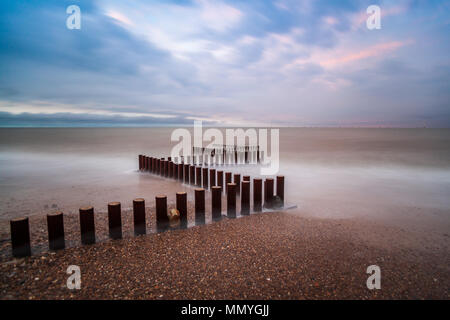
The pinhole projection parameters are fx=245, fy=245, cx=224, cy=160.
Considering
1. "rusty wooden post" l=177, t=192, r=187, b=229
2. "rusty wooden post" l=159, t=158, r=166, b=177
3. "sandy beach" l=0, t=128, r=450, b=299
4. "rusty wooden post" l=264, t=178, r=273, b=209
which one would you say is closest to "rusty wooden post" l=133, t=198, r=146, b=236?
"sandy beach" l=0, t=128, r=450, b=299

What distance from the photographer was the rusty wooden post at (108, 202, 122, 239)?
400 cm

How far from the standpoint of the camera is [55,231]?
3605 millimetres

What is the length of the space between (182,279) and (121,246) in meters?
1.38

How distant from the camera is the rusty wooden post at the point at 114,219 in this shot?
13.1 ft

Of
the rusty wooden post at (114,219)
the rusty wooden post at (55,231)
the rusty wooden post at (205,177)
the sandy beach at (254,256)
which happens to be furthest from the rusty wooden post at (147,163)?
the rusty wooden post at (55,231)

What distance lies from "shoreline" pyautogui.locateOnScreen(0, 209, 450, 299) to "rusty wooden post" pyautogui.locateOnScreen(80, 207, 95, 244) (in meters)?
0.15

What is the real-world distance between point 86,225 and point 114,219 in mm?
406

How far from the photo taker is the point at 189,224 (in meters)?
4.79

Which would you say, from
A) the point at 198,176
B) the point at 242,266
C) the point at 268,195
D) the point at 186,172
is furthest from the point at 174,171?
the point at 242,266

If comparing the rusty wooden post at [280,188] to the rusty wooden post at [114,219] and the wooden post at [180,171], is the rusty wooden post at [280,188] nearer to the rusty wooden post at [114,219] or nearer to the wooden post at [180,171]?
the rusty wooden post at [114,219]

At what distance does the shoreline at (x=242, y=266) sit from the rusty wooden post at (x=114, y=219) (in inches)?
6.1

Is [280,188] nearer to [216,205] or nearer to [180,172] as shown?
[216,205]

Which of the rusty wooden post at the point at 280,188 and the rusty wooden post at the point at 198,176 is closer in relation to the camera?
the rusty wooden post at the point at 280,188
